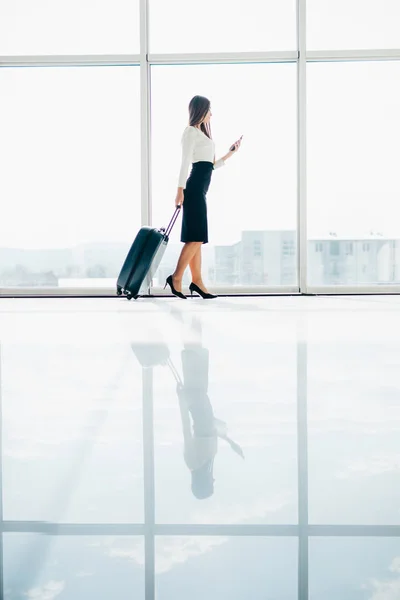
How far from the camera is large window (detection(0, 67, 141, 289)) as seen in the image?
4.53 metres

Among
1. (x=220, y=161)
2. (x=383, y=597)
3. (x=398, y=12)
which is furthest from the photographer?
(x=398, y=12)

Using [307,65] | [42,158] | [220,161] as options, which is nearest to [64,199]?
[42,158]

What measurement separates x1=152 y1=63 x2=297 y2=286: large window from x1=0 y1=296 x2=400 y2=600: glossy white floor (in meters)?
3.06

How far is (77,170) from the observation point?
455 cm

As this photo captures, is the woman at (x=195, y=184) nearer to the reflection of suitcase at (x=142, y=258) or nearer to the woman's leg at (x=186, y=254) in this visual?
the woman's leg at (x=186, y=254)

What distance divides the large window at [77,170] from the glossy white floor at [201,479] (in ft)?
10.3

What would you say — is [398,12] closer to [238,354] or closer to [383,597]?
[238,354]

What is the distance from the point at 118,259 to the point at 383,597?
4.24m

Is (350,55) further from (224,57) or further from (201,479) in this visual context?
(201,479)

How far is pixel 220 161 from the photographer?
4121 mm

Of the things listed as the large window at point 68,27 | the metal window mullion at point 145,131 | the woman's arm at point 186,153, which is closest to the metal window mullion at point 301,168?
the woman's arm at point 186,153

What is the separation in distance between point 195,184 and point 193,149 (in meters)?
0.22

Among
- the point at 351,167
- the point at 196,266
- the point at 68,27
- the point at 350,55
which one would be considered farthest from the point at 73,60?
the point at 351,167

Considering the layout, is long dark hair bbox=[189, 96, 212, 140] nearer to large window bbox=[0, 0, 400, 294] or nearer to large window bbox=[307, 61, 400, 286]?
large window bbox=[0, 0, 400, 294]
